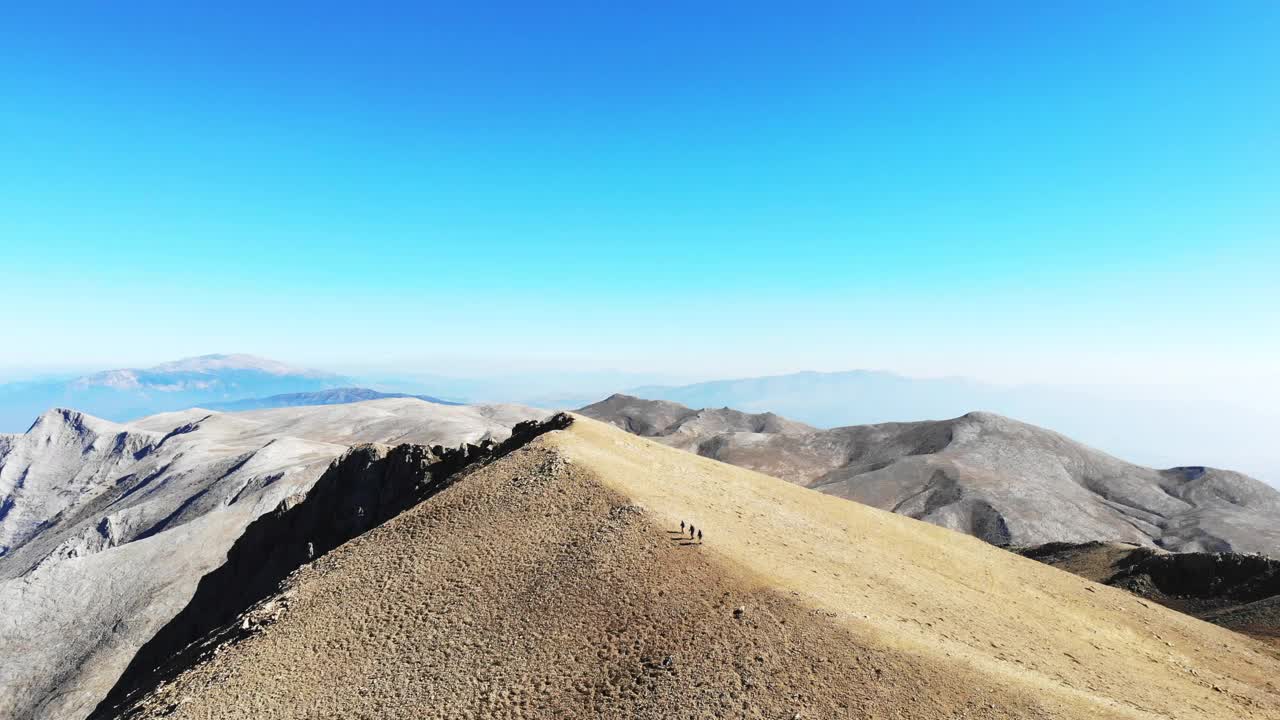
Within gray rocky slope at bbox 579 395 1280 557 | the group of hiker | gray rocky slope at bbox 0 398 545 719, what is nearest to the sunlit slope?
the group of hiker

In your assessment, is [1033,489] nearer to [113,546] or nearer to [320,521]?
[320,521]

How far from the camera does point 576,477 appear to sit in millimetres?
37562

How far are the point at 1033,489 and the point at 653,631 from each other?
152m

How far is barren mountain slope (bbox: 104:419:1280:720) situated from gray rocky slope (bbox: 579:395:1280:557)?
98.1 metres

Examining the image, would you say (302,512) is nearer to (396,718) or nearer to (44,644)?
(396,718)

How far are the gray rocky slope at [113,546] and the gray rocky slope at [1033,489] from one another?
320 feet

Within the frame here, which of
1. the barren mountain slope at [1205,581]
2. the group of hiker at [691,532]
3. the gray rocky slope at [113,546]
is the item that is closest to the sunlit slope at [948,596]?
the group of hiker at [691,532]

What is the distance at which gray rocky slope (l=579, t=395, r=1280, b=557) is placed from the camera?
128 metres

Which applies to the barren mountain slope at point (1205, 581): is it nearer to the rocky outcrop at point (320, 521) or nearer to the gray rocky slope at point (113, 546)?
the rocky outcrop at point (320, 521)

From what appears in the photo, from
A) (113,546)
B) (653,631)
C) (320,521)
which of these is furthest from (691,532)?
(113,546)

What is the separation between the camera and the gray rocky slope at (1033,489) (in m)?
128

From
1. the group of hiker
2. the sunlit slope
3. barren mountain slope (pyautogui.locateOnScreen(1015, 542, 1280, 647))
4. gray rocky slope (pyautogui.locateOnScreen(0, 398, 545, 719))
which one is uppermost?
the group of hiker

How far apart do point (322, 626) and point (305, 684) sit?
356 cm

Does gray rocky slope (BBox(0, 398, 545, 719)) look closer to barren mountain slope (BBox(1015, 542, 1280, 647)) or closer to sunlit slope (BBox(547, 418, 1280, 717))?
sunlit slope (BBox(547, 418, 1280, 717))
